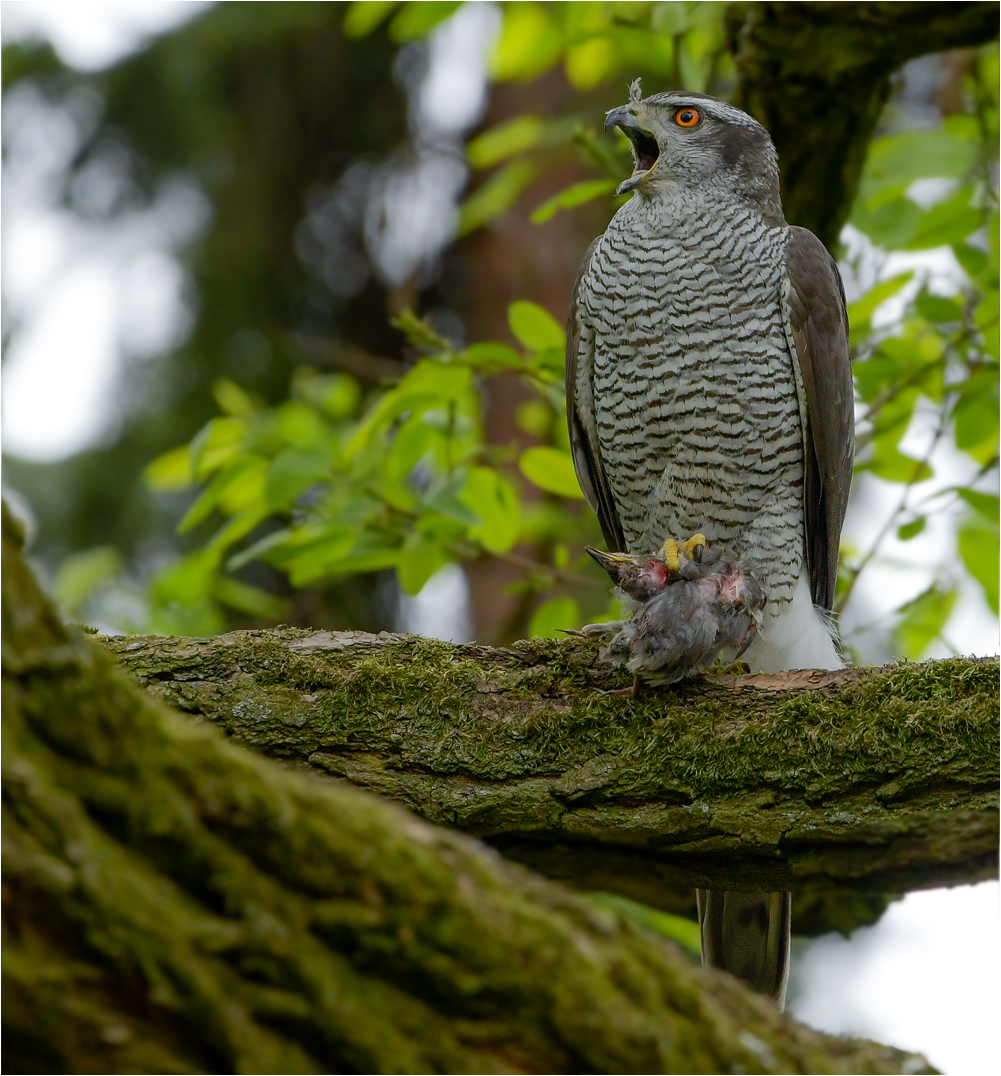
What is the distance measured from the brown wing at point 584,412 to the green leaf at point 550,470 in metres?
0.05

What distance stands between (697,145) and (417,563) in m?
1.82

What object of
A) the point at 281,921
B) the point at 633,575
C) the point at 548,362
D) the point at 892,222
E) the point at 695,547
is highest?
the point at 892,222

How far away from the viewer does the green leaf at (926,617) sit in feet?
14.0

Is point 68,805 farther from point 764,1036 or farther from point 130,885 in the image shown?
point 764,1036

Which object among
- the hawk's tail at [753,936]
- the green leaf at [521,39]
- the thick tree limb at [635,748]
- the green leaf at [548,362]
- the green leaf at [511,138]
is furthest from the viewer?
the green leaf at [511,138]

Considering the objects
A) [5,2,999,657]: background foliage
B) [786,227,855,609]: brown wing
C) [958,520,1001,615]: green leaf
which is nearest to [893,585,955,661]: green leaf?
[5,2,999,657]: background foliage

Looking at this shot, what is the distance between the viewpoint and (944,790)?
8.59ft

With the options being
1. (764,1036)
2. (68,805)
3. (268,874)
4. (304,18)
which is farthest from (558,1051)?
(304,18)

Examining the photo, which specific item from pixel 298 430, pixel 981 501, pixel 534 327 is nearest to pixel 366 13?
pixel 534 327

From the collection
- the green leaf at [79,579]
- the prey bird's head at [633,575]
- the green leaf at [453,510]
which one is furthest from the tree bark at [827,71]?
the green leaf at [79,579]

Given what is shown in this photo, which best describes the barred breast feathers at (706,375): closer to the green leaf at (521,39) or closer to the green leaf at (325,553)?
the green leaf at (325,553)

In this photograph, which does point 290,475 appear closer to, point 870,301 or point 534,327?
point 534,327

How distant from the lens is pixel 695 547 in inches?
150

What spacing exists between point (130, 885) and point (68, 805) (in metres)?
0.13
